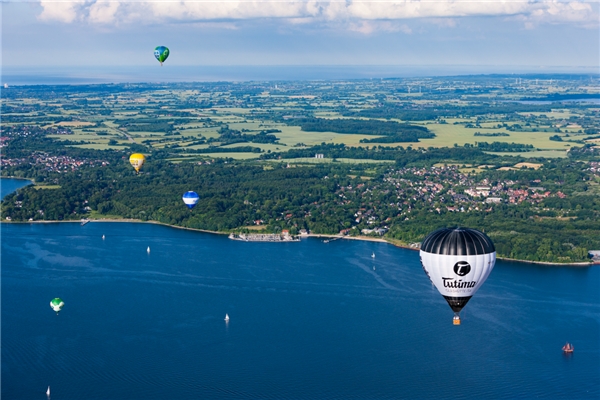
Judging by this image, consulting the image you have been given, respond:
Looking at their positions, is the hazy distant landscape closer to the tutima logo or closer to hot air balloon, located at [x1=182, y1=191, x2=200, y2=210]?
hot air balloon, located at [x1=182, y1=191, x2=200, y2=210]

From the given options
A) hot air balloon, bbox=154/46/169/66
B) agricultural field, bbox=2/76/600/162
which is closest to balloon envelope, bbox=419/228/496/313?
hot air balloon, bbox=154/46/169/66

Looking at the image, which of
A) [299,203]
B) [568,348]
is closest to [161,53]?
[299,203]

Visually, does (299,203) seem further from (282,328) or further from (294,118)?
(294,118)

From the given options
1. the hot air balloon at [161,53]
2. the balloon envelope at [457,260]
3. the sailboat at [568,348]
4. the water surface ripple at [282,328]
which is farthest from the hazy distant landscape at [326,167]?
the balloon envelope at [457,260]

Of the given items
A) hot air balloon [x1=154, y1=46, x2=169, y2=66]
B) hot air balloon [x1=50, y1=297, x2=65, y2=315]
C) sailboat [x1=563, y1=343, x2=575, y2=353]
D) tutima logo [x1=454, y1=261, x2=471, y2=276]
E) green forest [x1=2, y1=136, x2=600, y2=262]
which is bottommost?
sailboat [x1=563, y1=343, x2=575, y2=353]

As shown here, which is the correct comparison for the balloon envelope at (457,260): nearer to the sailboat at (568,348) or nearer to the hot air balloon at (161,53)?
the sailboat at (568,348)

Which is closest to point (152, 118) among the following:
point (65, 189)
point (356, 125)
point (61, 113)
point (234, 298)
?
point (61, 113)
